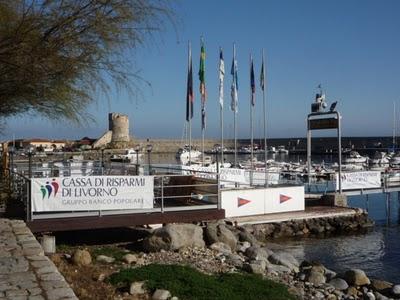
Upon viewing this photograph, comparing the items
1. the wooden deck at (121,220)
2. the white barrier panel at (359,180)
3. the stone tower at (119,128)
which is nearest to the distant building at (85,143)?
the stone tower at (119,128)

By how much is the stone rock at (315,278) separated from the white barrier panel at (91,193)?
201 inches

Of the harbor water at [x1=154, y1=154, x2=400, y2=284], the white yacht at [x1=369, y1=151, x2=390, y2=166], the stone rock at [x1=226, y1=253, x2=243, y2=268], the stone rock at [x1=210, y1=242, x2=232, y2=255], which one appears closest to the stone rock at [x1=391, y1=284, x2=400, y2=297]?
the harbor water at [x1=154, y1=154, x2=400, y2=284]

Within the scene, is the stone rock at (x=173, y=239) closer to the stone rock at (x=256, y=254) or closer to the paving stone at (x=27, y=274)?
the stone rock at (x=256, y=254)

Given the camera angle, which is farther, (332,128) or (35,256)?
(332,128)

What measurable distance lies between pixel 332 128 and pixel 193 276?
20.5 metres

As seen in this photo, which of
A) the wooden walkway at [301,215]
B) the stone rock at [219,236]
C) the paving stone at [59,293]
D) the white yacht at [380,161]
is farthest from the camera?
the white yacht at [380,161]

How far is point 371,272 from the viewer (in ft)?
59.3

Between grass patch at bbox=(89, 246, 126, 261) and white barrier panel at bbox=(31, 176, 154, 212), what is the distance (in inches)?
57.7

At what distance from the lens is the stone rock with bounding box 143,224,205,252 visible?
1400 cm

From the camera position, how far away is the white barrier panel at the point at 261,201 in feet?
74.3

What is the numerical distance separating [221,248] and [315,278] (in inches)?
111

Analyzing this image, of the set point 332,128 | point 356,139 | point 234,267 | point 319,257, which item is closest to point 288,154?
point 356,139

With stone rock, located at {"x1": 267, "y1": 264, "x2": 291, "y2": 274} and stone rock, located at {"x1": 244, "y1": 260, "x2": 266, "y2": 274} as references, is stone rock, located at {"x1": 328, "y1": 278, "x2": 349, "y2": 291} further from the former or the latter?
stone rock, located at {"x1": 244, "y1": 260, "x2": 266, "y2": 274}

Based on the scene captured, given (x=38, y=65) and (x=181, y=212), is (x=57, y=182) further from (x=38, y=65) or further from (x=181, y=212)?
(x=38, y=65)
